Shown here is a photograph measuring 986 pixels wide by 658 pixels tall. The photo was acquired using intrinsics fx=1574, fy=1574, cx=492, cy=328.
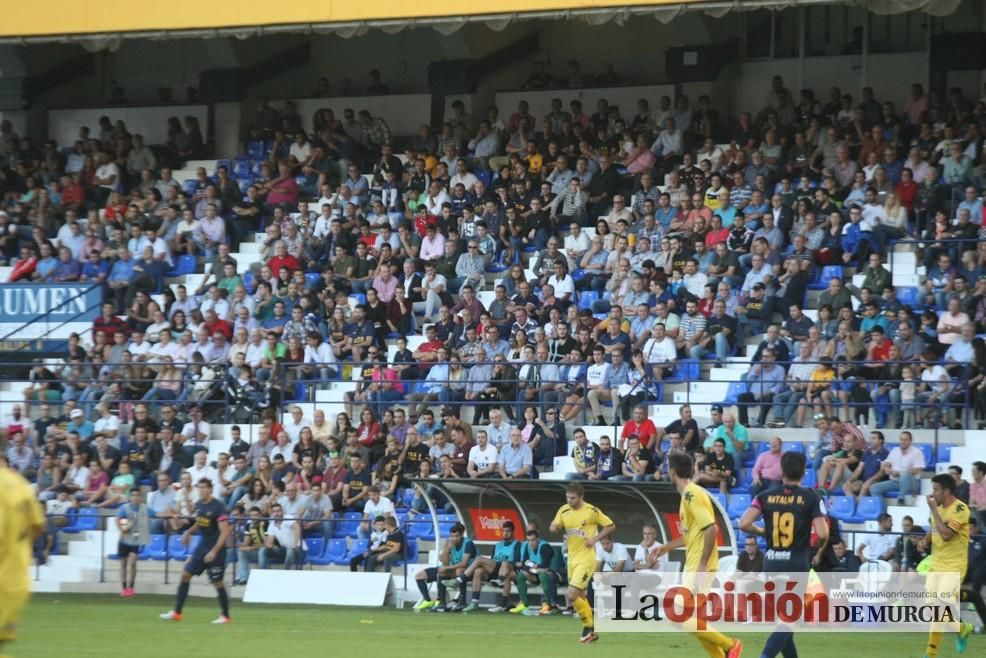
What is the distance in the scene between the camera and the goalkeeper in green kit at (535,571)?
65.5ft

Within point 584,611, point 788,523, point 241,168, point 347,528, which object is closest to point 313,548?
point 347,528

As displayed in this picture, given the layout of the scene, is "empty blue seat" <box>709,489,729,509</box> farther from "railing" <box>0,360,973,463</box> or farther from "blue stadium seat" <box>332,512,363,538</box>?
"blue stadium seat" <box>332,512,363,538</box>

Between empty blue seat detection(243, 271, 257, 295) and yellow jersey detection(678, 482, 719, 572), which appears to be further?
empty blue seat detection(243, 271, 257, 295)

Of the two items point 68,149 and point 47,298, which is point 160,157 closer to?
point 68,149

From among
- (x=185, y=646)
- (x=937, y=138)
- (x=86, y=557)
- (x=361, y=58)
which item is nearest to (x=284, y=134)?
(x=361, y=58)

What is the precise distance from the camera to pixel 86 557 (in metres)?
24.1

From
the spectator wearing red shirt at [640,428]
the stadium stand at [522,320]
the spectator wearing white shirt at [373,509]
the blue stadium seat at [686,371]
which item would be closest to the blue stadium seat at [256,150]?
the stadium stand at [522,320]

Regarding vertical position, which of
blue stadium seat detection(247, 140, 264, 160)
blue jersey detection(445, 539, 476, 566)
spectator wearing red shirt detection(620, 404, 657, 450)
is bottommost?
blue jersey detection(445, 539, 476, 566)

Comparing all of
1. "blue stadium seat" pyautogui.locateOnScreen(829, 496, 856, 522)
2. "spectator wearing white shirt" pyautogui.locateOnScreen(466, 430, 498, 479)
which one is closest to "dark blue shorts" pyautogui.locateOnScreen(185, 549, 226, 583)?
"spectator wearing white shirt" pyautogui.locateOnScreen(466, 430, 498, 479)

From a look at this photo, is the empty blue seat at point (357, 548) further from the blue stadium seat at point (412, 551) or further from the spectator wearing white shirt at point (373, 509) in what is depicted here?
the blue stadium seat at point (412, 551)

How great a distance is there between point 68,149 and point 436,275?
10.6 metres

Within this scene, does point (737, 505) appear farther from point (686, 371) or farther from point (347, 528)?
point (347, 528)

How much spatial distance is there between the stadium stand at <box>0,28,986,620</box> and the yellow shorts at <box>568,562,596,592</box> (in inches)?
163

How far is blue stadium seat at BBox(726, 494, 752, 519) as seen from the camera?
20594mm
